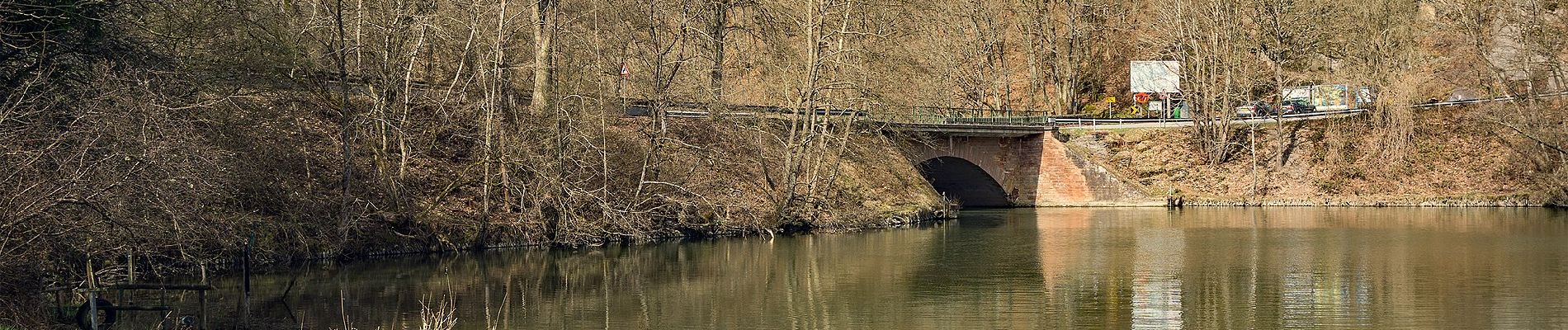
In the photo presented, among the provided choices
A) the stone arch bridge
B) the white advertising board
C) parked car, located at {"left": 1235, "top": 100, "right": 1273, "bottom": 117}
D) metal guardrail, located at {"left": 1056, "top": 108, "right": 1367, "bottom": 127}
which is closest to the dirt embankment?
metal guardrail, located at {"left": 1056, "top": 108, "right": 1367, "bottom": 127}

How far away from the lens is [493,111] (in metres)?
31.2

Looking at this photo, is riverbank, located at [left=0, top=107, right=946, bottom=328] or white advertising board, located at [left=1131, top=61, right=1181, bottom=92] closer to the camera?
riverbank, located at [left=0, top=107, right=946, bottom=328]

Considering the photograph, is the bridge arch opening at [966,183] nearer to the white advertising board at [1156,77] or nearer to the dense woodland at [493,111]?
the dense woodland at [493,111]

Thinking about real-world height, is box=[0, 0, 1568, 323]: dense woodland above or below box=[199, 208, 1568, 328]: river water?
above

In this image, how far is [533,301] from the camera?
2270 cm

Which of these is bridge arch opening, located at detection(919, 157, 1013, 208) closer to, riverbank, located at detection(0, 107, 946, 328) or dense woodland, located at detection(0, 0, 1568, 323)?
dense woodland, located at detection(0, 0, 1568, 323)

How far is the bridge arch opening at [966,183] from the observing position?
51562 millimetres

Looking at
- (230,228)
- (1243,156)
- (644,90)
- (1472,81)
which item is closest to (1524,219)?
(1472,81)

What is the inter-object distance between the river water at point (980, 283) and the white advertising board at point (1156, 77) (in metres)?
17.3

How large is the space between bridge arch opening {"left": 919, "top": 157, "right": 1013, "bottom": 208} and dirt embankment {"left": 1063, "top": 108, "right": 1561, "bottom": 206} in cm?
318

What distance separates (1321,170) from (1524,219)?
11.1 metres

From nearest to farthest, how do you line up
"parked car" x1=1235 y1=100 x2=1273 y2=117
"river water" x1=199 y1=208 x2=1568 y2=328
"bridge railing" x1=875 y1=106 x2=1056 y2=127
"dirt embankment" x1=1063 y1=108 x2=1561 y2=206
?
1. "river water" x1=199 y1=208 x2=1568 y2=328
2. "bridge railing" x1=875 y1=106 x2=1056 y2=127
3. "dirt embankment" x1=1063 y1=108 x2=1561 y2=206
4. "parked car" x1=1235 y1=100 x2=1273 y2=117

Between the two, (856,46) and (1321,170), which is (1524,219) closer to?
(1321,170)

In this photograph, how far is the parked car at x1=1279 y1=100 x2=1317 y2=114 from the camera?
54.8m
